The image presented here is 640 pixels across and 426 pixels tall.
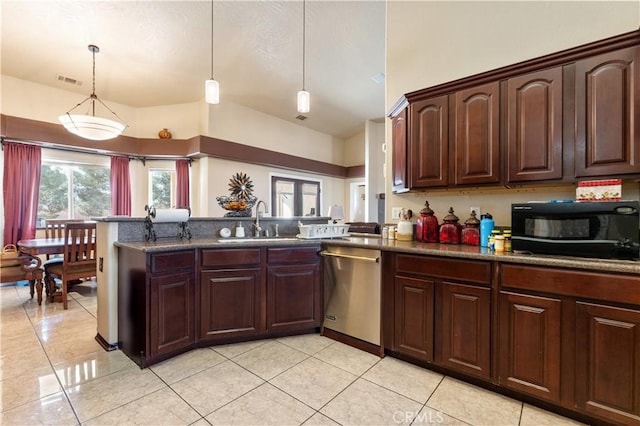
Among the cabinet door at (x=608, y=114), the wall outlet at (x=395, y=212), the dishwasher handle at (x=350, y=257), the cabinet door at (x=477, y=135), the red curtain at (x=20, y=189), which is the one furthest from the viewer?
the red curtain at (x=20, y=189)

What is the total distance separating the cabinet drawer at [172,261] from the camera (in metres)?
2.03

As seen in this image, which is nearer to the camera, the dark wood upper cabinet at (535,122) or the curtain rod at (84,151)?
the dark wood upper cabinet at (535,122)

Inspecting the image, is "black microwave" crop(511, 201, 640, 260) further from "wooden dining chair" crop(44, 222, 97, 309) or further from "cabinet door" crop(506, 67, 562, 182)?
"wooden dining chair" crop(44, 222, 97, 309)

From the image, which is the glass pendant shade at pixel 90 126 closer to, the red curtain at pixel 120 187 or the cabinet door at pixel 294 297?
the red curtain at pixel 120 187

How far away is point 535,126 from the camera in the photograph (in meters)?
1.99

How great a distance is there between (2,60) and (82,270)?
3269 mm

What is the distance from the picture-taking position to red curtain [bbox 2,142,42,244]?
4258 millimetres

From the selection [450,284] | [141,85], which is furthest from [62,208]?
[450,284]

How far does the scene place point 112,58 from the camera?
4.04m

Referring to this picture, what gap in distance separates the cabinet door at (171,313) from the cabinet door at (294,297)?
63 centimetres

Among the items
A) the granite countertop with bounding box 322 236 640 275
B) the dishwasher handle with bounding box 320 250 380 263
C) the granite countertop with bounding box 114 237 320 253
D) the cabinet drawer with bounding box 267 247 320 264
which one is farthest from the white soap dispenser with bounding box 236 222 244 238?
the granite countertop with bounding box 322 236 640 275

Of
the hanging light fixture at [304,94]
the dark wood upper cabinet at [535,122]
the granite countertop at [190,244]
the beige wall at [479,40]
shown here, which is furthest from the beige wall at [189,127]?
the dark wood upper cabinet at [535,122]

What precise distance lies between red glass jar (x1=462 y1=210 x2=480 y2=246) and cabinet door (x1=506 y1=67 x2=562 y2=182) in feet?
1.40

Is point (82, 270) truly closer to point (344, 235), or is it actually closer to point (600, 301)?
point (344, 235)
